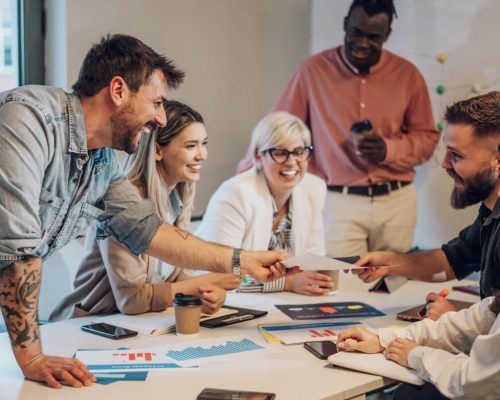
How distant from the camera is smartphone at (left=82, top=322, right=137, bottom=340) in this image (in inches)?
85.8

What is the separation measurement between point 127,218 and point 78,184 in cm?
25

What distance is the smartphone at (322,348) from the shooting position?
6.63 ft

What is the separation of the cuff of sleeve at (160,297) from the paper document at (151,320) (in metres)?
0.02

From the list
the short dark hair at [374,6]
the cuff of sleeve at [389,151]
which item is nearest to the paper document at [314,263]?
the cuff of sleeve at [389,151]

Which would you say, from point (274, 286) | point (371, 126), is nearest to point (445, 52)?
point (371, 126)

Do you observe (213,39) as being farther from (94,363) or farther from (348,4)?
(94,363)

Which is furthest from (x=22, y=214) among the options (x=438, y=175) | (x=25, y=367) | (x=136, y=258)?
(x=438, y=175)

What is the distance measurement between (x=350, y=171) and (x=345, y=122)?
27 cm

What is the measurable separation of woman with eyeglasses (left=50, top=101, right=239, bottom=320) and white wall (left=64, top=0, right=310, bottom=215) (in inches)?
40.7

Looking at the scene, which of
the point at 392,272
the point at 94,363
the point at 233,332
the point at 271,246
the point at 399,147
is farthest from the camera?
the point at 399,147

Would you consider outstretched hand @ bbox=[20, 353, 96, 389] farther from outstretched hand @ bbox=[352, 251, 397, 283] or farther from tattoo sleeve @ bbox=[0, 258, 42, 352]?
outstretched hand @ bbox=[352, 251, 397, 283]

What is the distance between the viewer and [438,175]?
4.17 m

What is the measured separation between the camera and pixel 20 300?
1.78 meters

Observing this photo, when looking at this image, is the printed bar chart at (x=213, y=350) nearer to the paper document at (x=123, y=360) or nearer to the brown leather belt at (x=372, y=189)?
the paper document at (x=123, y=360)
